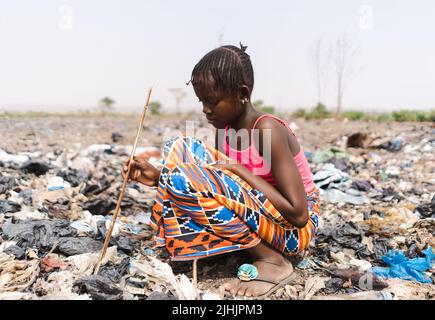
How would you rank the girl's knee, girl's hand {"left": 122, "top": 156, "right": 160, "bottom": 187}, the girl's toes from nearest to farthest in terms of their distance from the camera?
1. the girl's knee
2. the girl's toes
3. girl's hand {"left": 122, "top": 156, "right": 160, "bottom": 187}

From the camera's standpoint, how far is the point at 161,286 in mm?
2061

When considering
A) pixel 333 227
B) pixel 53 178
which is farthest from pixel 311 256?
pixel 53 178

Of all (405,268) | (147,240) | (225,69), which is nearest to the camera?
(225,69)

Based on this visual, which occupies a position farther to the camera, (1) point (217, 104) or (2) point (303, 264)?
(2) point (303, 264)

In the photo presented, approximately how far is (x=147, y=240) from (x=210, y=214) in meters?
0.94

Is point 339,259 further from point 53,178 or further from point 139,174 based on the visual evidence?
point 53,178

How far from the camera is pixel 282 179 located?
1974mm

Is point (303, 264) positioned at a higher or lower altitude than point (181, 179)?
lower

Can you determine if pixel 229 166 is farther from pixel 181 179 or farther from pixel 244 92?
pixel 244 92

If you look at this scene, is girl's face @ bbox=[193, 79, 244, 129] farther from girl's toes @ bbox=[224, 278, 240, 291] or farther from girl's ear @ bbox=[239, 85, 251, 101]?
girl's toes @ bbox=[224, 278, 240, 291]

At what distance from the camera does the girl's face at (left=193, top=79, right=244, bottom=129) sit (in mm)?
1988

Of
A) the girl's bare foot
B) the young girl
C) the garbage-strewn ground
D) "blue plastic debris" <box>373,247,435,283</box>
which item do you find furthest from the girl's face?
"blue plastic debris" <box>373,247,435,283</box>

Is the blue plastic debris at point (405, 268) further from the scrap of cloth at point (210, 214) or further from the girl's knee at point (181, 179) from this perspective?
the girl's knee at point (181, 179)

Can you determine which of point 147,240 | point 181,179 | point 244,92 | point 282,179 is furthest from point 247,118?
point 147,240
